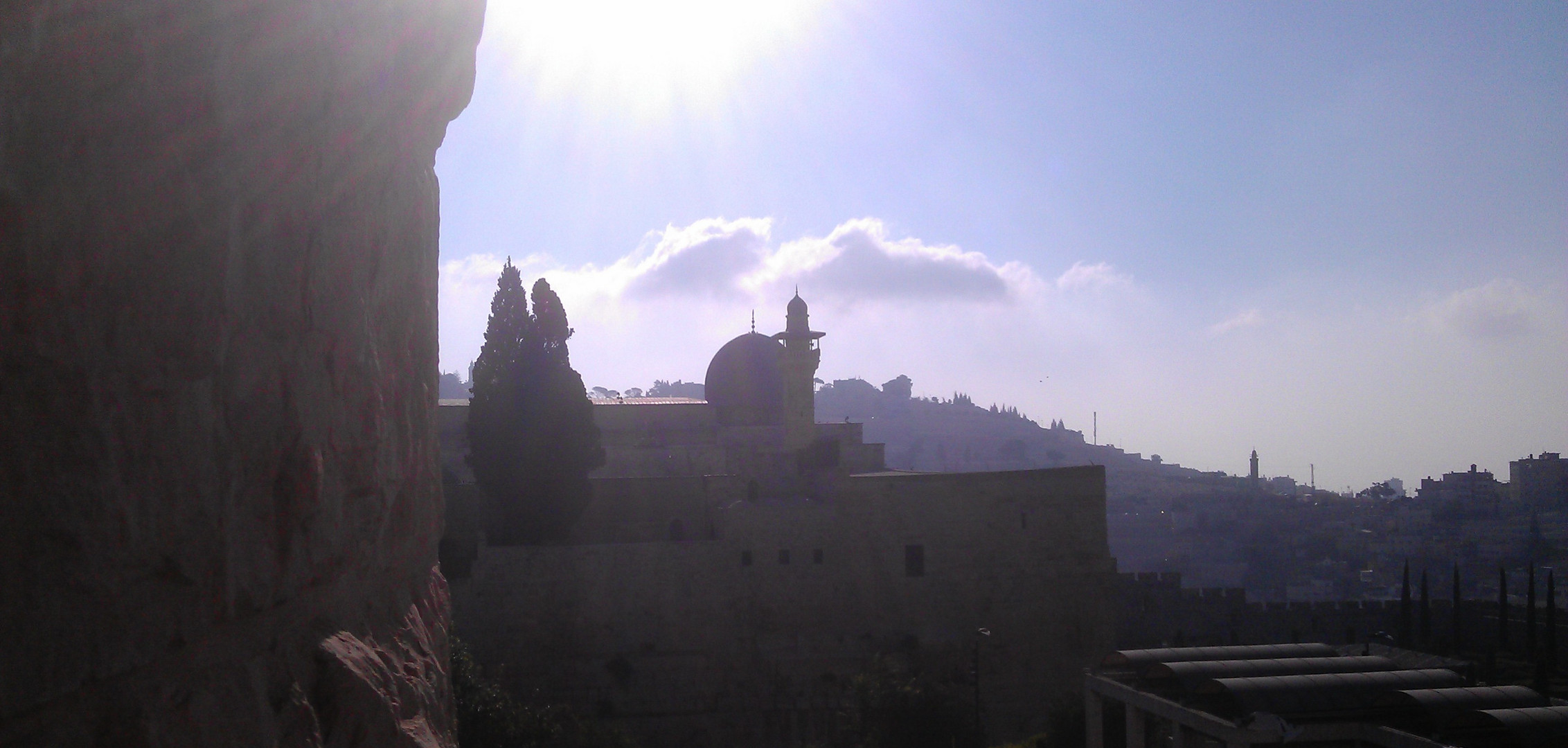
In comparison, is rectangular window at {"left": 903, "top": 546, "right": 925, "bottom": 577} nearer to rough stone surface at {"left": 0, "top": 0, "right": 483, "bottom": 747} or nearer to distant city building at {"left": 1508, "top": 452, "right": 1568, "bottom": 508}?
rough stone surface at {"left": 0, "top": 0, "right": 483, "bottom": 747}

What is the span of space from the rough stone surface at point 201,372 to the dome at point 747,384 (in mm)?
26523

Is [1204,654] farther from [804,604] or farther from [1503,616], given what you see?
[1503,616]

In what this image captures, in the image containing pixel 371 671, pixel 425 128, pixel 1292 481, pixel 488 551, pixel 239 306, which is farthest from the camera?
pixel 1292 481

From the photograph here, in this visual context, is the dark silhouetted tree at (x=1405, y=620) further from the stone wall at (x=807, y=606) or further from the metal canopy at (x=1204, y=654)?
the metal canopy at (x=1204, y=654)

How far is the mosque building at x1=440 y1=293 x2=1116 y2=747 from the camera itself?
18.5 meters

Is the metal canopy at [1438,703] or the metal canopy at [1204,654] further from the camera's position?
the metal canopy at [1204,654]

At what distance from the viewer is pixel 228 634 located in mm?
1202

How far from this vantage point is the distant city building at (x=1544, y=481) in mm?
73438

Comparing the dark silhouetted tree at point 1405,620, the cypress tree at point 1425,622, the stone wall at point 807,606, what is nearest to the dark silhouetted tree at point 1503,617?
the cypress tree at point 1425,622

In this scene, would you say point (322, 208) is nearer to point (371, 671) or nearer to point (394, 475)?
point (394, 475)

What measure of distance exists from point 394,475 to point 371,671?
27 centimetres

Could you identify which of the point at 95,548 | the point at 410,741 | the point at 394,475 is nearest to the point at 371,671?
the point at 410,741

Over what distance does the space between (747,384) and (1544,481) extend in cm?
6917

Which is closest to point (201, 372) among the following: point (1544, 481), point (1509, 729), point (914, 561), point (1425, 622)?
point (1509, 729)
